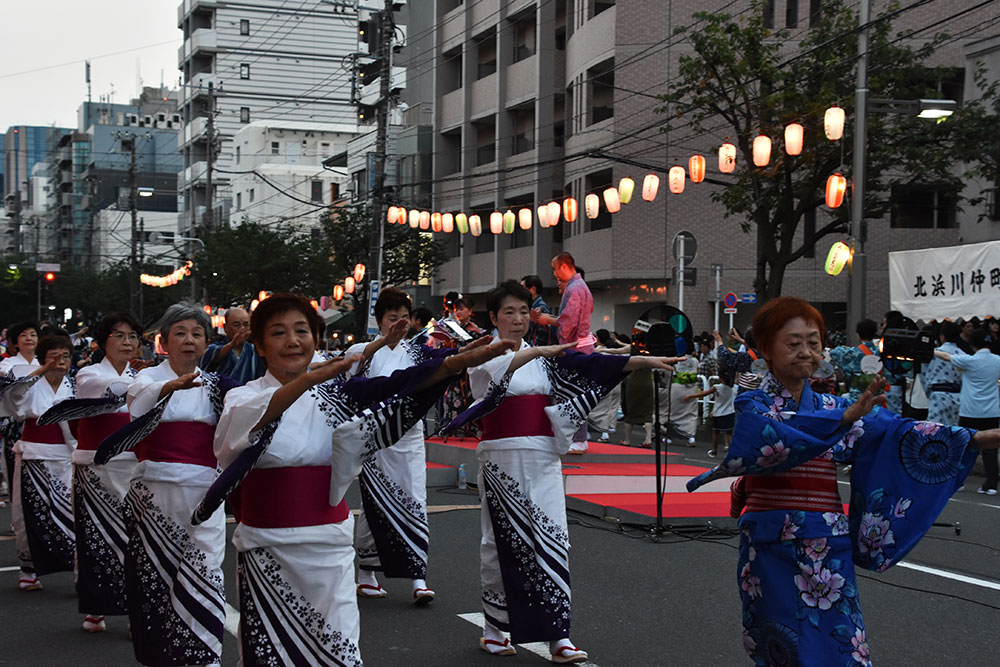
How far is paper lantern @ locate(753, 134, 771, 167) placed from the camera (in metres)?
19.0

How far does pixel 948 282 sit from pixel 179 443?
14.7 m

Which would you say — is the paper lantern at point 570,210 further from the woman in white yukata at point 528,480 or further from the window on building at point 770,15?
the woman in white yukata at point 528,480

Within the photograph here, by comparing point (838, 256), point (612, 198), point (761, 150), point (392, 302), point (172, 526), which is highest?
point (761, 150)

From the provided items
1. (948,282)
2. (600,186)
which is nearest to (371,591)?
(948,282)

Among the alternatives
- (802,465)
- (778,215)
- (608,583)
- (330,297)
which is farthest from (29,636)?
(330,297)

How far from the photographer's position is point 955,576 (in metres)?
7.38

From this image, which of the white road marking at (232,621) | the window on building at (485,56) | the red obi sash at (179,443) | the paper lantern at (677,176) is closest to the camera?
the red obi sash at (179,443)

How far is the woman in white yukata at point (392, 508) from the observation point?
7.03m

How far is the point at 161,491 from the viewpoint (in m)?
5.29

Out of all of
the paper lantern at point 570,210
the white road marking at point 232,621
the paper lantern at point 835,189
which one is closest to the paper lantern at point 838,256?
the paper lantern at point 835,189

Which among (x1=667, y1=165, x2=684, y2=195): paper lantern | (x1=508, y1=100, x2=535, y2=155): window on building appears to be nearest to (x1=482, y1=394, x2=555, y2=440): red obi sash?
(x1=667, y1=165, x2=684, y2=195): paper lantern

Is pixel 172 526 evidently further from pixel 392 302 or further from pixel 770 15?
pixel 770 15

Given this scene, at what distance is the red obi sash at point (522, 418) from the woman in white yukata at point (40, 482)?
3500mm

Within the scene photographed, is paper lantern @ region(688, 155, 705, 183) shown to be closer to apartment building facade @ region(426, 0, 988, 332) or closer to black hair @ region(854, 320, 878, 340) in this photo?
apartment building facade @ region(426, 0, 988, 332)
